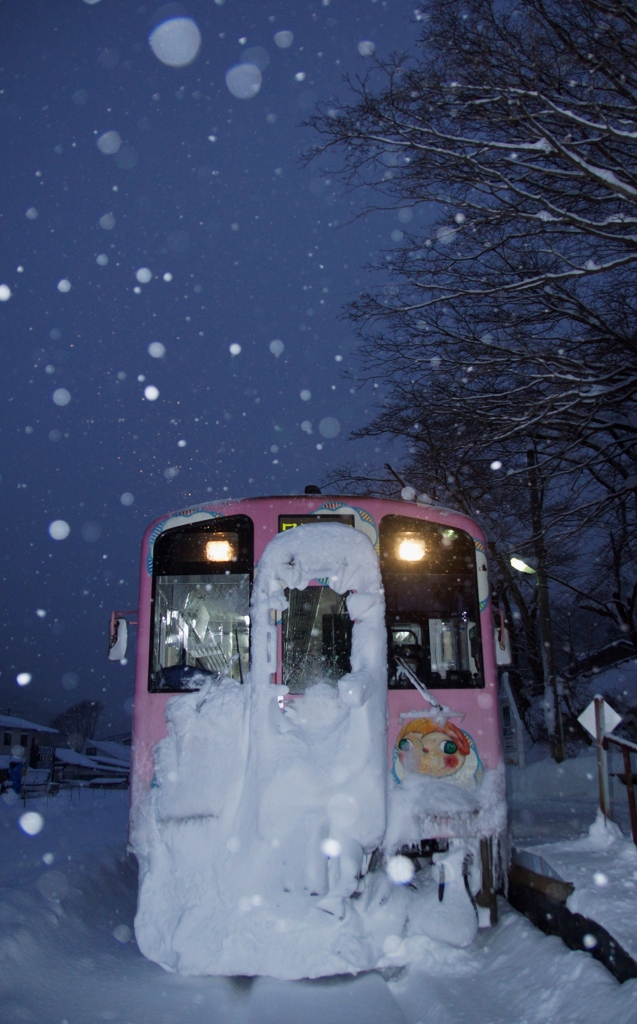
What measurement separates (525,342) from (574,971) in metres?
7.29

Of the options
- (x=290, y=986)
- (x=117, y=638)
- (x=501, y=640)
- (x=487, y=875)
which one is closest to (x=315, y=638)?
(x=501, y=640)

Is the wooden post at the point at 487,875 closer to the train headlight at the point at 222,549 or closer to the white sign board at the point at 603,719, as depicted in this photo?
the white sign board at the point at 603,719

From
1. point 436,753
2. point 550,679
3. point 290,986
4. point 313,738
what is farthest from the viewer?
point 550,679

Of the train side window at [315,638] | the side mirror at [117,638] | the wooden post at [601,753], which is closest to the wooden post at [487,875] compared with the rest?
the wooden post at [601,753]

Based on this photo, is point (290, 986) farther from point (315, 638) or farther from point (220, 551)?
point (220, 551)

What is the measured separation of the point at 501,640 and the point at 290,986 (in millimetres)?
3089

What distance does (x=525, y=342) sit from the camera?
32.2 feet

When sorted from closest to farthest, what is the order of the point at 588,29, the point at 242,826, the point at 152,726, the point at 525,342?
the point at 242,826 < the point at 152,726 < the point at 588,29 < the point at 525,342

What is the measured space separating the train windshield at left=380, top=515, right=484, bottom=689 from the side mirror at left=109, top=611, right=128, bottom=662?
230cm

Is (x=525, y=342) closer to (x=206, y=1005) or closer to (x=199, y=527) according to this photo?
(x=199, y=527)

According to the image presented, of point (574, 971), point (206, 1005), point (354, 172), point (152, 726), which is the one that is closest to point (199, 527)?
→ point (152, 726)

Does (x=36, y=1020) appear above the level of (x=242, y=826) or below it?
below

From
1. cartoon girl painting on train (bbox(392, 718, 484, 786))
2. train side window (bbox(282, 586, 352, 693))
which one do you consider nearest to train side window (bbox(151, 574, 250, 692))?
train side window (bbox(282, 586, 352, 693))

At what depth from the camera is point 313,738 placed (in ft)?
16.6
